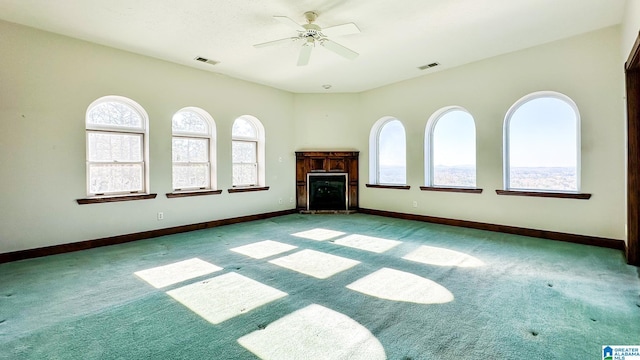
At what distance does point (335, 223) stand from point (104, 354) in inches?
171

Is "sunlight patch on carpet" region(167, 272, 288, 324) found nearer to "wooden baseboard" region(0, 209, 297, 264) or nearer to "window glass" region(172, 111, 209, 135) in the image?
"wooden baseboard" region(0, 209, 297, 264)

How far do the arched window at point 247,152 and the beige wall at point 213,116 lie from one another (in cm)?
27

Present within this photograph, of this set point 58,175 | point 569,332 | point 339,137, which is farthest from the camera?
point 339,137

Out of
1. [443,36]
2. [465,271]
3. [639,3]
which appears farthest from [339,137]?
[639,3]

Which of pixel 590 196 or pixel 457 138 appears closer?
pixel 590 196

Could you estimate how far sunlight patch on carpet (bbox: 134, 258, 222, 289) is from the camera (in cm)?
294

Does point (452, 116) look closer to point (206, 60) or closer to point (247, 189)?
point (247, 189)

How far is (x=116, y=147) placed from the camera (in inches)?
180

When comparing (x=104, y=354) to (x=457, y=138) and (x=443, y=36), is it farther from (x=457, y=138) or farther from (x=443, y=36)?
(x=457, y=138)

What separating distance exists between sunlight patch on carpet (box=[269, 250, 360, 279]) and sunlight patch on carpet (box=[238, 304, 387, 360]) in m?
0.85

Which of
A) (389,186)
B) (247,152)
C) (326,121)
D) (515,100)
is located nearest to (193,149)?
(247,152)

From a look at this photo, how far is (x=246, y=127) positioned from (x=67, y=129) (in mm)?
3027

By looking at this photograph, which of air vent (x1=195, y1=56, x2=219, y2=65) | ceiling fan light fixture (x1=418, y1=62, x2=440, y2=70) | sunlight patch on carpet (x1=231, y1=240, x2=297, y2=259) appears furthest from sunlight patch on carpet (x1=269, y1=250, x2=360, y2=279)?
Result: ceiling fan light fixture (x1=418, y1=62, x2=440, y2=70)

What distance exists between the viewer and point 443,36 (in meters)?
4.08
